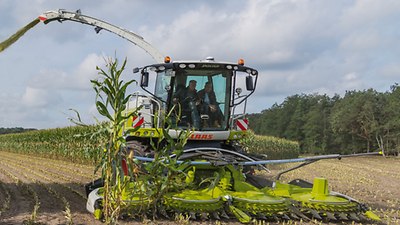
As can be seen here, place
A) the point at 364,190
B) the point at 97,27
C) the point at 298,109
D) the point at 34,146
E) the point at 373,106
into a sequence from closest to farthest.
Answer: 1. the point at 364,190
2. the point at 97,27
3. the point at 34,146
4. the point at 373,106
5. the point at 298,109

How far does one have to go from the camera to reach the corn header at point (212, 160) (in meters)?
5.33

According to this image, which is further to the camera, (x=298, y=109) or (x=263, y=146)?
(x=298, y=109)

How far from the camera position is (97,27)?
1092 cm


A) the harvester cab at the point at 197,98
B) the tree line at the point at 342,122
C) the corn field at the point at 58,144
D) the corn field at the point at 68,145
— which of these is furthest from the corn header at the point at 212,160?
the tree line at the point at 342,122

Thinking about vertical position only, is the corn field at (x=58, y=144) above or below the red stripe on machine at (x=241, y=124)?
below

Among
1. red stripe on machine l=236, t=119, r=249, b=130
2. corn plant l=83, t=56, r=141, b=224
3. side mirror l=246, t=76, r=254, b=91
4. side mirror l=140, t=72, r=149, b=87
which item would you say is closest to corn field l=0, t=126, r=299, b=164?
red stripe on machine l=236, t=119, r=249, b=130

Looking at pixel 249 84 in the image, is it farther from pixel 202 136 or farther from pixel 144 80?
pixel 144 80

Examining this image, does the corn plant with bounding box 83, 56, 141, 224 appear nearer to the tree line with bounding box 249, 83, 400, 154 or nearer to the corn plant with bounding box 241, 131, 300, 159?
the corn plant with bounding box 241, 131, 300, 159

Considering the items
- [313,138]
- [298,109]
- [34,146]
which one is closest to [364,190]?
[34,146]

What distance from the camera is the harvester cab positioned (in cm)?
701

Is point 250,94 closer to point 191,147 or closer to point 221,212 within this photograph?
point 191,147

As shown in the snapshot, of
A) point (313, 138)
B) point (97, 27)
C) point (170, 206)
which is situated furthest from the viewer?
point (313, 138)

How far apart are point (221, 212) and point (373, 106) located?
1825 inches

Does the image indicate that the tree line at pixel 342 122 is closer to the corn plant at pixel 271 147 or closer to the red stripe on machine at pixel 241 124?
the corn plant at pixel 271 147
